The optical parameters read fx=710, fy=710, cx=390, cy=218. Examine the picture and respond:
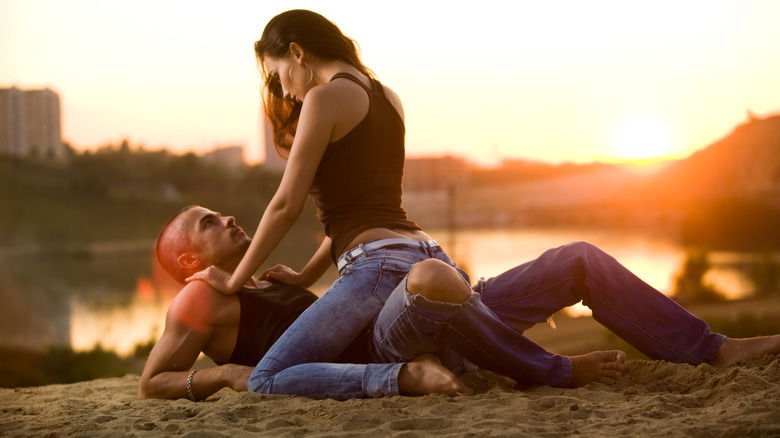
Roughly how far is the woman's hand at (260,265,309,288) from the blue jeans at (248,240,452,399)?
1.60 feet

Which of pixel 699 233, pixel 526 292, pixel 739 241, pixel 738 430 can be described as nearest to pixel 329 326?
pixel 526 292

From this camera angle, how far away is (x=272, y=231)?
7.37ft

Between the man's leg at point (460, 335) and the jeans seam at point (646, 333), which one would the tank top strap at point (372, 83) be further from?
the jeans seam at point (646, 333)

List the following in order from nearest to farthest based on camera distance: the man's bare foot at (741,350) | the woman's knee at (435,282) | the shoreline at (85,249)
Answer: the woman's knee at (435,282) → the man's bare foot at (741,350) → the shoreline at (85,249)

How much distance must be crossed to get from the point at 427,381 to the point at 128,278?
36890 mm

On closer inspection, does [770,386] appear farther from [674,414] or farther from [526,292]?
[526,292]

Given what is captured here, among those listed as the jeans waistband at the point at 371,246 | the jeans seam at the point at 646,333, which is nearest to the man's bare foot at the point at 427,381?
the jeans waistband at the point at 371,246

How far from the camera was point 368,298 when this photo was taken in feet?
7.32

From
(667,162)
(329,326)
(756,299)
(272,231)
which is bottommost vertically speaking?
(756,299)

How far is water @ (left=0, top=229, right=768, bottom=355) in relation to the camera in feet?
71.5

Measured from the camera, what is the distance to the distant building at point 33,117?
21.4ft

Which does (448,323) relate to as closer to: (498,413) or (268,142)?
(498,413)

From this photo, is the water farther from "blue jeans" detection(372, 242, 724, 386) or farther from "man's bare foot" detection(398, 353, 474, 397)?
"man's bare foot" detection(398, 353, 474, 397)

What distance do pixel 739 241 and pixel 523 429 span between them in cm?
1709
